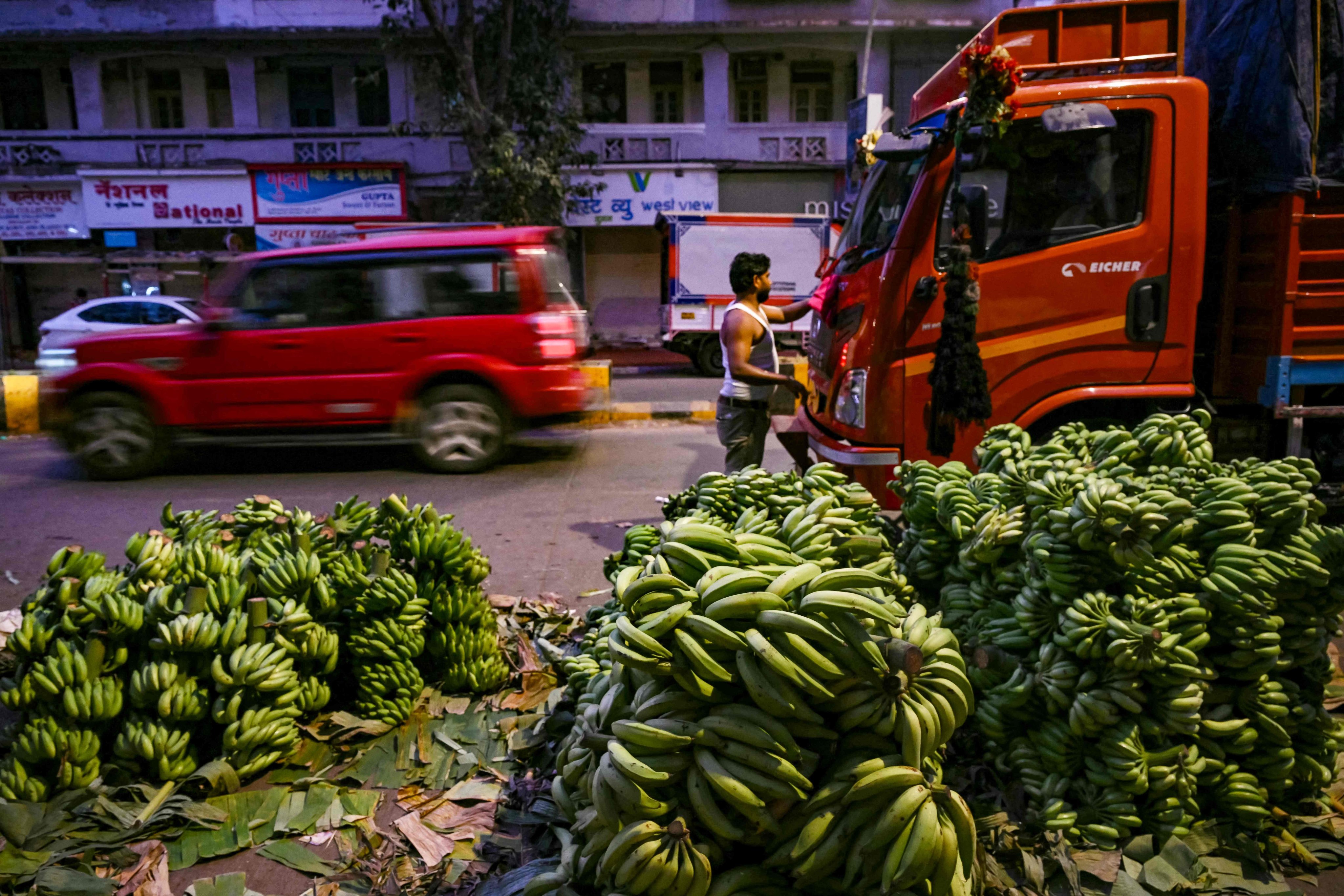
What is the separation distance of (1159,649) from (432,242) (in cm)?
743

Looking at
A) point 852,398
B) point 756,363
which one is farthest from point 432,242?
point 852,398

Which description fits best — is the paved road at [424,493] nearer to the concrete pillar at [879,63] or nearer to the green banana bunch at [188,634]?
the green banana bunch at [188,634]

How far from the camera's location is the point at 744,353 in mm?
5676

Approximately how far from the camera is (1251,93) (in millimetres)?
5277

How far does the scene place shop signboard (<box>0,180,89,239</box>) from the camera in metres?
22.4

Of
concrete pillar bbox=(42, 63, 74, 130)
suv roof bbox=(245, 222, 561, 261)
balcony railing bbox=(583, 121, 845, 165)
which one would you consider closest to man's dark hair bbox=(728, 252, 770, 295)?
suv roof bbox=(245, 222, 561, 261)

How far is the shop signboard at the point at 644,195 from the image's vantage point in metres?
22.9

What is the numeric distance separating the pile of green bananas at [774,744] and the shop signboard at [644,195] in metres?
21.8

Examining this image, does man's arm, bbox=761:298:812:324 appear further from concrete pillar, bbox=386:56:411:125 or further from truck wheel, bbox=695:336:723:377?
concrete pillar, bbox=386:56:411:125

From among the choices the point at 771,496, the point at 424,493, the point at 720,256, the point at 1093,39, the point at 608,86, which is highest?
the point at 608,86

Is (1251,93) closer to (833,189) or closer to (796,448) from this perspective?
(796,448)

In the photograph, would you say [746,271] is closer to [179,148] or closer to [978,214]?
[978,214]

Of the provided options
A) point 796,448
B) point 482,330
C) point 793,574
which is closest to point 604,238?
point 482,330

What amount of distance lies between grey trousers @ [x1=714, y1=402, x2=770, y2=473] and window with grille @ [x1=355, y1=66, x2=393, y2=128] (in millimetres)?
20405
